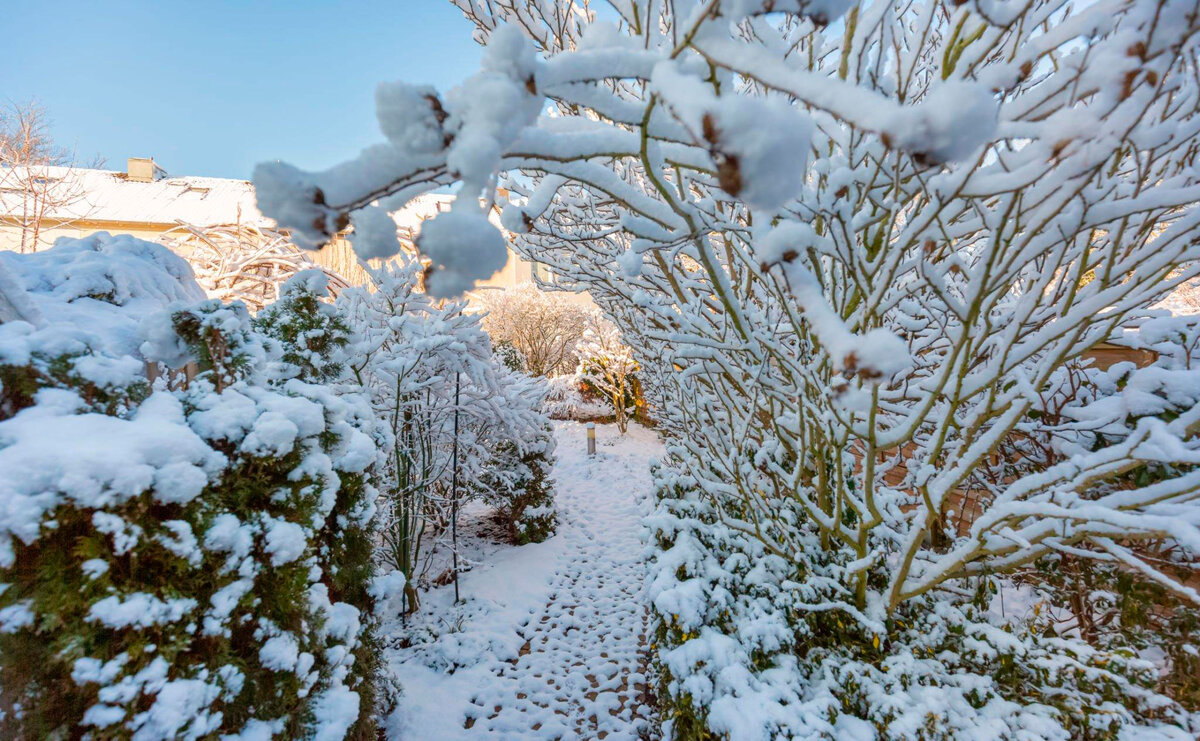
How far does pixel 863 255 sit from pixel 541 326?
1557 centimetres

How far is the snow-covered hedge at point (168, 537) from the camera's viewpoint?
130 centimetres

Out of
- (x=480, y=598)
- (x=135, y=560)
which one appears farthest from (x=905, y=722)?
(x=480, y=598)

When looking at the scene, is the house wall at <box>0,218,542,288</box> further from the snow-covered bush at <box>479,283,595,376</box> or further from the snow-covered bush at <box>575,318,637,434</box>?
the snow-covered bush at <box>479,283,595,376</box>

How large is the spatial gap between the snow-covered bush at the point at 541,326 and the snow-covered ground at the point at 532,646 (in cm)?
1041

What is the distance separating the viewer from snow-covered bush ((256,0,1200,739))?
73cm

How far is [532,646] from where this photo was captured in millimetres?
4215

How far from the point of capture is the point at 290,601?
1.76 meters

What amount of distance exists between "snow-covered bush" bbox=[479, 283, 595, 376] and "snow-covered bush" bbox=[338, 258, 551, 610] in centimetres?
1139

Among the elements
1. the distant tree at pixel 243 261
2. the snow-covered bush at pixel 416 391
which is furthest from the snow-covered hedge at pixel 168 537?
the distant tree at pixel 243 261

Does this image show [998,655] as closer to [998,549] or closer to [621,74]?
[998,549]

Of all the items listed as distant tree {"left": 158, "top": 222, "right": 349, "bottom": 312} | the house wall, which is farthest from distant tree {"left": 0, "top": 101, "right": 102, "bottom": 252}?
distant tree {"left": 158, "top": 222, "right": 349, "bottom": 312}

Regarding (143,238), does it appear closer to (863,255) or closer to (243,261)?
(243,261)

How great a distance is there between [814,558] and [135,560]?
2905 millimetres

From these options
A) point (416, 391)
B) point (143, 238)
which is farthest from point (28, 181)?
point (416, 391)
